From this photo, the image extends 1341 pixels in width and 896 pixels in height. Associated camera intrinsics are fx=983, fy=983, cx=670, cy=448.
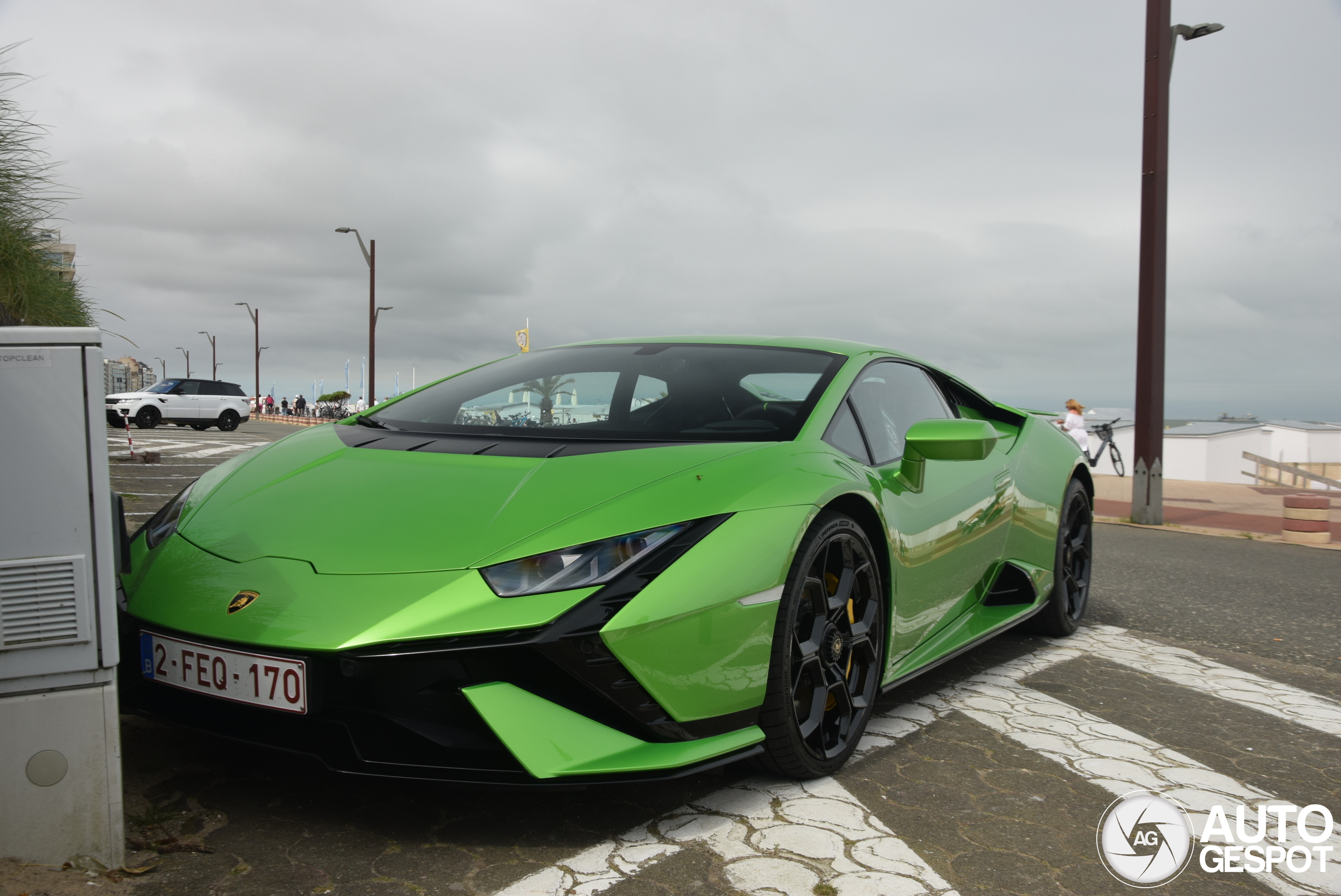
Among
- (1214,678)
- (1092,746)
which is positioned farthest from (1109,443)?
(1092,746)

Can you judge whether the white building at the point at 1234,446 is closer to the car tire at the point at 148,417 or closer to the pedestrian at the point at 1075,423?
the pedestrian at the point at 1075,423

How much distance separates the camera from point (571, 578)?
2.09 m

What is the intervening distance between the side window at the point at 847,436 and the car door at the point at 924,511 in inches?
1.3

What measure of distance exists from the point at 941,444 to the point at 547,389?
4.33 ft

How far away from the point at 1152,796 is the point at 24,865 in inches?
102

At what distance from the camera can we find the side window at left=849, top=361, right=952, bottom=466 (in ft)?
10.3

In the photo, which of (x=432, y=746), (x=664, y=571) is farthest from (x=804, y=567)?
(x=432, y=746)

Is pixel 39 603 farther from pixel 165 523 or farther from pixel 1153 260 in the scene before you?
pixel 1153 260

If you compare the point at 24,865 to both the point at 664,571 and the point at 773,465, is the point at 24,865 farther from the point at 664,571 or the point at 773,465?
the point at 773,465

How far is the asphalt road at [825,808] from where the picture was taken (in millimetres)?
2035

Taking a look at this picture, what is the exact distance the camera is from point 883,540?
2.86 metres

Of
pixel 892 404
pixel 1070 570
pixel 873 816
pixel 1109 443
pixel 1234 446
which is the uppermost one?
pixel 892 404

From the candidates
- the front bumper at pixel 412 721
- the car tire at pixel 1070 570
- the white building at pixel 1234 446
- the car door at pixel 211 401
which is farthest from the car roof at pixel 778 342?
the car door at pixel 211 401

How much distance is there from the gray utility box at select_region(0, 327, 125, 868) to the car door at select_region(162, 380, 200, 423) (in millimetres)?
30515
